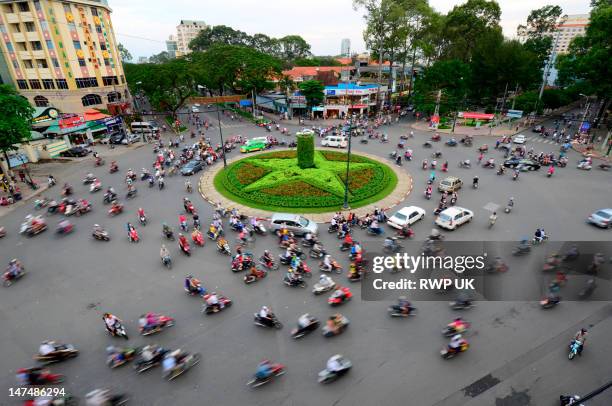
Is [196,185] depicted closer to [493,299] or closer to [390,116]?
[493,299]

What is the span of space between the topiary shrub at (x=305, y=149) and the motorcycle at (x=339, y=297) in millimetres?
18111

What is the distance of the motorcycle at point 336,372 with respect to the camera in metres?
11.0

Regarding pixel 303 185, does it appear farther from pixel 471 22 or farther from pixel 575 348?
pixel 471 22

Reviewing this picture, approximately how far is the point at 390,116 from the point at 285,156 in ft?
100

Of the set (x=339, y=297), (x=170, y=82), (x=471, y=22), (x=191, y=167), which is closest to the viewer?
(x=339, y=297)

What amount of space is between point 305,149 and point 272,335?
66.8 ft

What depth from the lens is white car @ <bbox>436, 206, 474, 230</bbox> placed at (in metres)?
20.3

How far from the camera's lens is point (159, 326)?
13.1 metres

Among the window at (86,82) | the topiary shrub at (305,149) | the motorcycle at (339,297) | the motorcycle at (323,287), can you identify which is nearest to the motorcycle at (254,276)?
the motorcycle at (323,287)

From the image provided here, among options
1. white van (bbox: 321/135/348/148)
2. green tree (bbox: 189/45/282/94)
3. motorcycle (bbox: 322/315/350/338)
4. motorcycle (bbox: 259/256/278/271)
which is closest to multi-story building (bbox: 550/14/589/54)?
green tree (bbox: 189/45/282/94)

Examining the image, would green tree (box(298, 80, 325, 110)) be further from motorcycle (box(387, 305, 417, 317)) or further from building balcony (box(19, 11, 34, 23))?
motorcycle (box(387, 305, 417, 317))

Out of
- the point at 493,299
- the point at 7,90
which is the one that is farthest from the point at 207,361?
the point at 7,90

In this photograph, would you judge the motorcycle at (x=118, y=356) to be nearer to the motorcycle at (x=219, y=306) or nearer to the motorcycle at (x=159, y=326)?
the motorcycle at (x=159, y=326)

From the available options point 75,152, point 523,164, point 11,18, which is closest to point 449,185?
point 523,164
